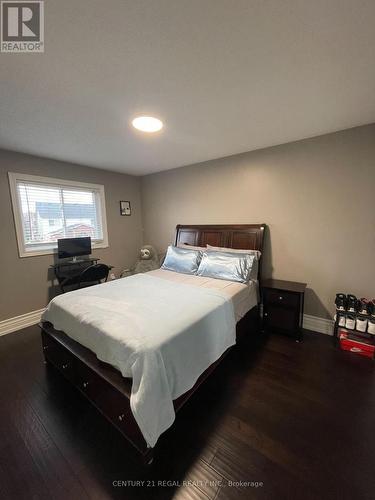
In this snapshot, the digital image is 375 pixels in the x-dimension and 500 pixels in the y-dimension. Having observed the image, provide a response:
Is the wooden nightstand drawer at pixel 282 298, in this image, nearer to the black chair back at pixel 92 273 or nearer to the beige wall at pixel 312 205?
the beige wall at pixel 312 205

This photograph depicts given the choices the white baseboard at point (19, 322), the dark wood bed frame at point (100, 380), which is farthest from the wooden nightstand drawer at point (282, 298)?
the white baseboard at point (19, 322)

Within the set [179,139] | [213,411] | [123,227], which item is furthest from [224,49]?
[123,227]

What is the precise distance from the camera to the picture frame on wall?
419 centimetres

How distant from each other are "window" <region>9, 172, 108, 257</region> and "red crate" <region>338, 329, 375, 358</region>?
3894 millimetres

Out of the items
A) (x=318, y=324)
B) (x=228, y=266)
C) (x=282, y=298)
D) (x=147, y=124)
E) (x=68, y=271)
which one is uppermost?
(x=147, y=124)

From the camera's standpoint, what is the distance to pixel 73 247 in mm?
3330

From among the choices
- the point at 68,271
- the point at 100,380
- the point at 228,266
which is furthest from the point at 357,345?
the point at 68,271

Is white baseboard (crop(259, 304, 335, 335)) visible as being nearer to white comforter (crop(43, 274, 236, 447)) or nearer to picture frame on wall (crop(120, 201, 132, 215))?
white comforter (crop(43, 274, 236, 447))

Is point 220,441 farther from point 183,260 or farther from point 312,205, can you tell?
point 312,205

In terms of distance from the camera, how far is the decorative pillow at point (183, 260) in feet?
9.78

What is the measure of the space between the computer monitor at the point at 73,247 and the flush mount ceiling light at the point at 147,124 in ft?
6.90

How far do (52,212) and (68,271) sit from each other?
99 centimetres

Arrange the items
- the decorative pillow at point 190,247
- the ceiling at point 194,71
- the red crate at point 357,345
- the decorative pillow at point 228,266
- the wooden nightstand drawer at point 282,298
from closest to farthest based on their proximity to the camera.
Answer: the ceiling at point 194,71
the red crate at point 357,345
the wooden nightstand drawer at point 282,298
the decorative pillow at point 228,266
the decorative pillow at point 190,247

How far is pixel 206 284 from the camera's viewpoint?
2490 millimetres
